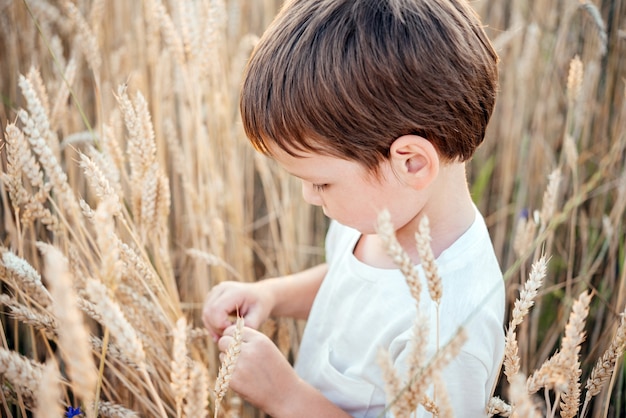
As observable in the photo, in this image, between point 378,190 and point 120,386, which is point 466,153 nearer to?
point 378,190

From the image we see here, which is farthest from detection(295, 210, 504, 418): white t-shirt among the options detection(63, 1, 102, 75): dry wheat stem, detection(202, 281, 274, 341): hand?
detection(63, 1, 102, 75): dry wheat stem

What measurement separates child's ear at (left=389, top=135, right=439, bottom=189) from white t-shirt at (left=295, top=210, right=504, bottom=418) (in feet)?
0.43

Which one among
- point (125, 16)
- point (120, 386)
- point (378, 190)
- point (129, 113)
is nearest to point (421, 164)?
point (378, 190)

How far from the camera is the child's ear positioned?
816 millimetres

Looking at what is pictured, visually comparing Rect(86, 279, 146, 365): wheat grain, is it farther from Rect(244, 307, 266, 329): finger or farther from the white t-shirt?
Rect(244, 307, 266, 329): finger

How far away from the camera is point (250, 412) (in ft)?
4.16

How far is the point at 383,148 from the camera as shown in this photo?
837 millimetres

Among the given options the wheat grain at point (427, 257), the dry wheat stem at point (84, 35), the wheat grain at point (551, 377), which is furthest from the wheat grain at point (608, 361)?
the dry wheat stem at point (84, 35)

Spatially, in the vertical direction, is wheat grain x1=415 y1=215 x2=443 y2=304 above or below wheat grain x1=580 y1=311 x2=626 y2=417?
above

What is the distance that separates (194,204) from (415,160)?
0.54 meters

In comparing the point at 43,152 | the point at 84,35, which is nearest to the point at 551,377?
the point at 43,152

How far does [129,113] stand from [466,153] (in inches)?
20.1

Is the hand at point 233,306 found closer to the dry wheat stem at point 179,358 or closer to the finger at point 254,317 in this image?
the finger at point 254,317

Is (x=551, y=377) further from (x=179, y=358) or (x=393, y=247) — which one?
(x=179, y=358)
